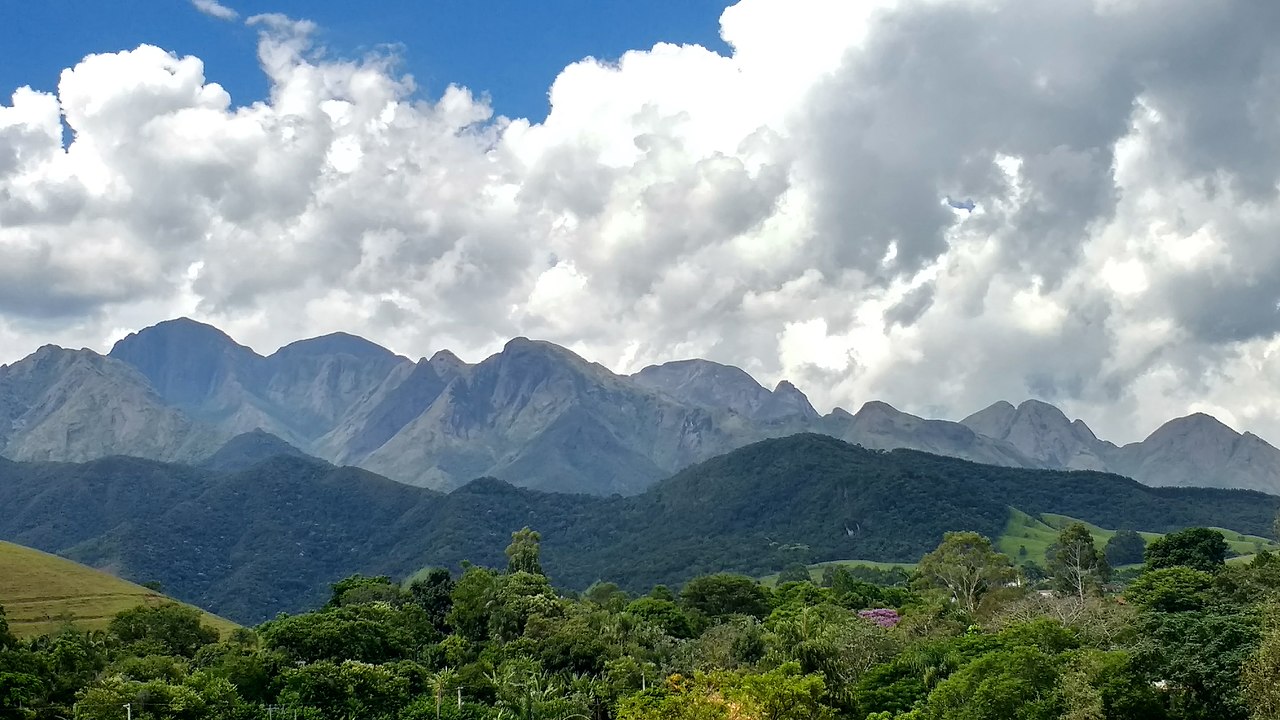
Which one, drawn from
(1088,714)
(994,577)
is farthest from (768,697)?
(994,577)

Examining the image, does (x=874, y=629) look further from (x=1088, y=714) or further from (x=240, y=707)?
(x=240, y=707)

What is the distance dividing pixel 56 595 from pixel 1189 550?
150138 millimetres

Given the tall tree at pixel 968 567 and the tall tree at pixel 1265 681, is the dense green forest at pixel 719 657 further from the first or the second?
the tall tree at pixel 968 567

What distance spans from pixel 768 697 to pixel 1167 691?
2262 centimetres

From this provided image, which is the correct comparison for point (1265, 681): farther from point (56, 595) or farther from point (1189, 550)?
point (56, 595)

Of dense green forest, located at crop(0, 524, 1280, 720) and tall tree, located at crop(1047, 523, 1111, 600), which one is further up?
tall tree, located at crop(1047, 523, 1111, 600)

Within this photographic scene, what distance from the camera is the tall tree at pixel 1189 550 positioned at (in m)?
106

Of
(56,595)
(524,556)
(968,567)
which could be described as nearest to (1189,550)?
(968,567)

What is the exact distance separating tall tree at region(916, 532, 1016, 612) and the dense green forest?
247 mm

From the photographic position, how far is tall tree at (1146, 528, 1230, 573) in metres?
106

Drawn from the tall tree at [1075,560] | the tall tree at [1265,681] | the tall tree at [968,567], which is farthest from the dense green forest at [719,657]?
the tall tree at [1075,560]

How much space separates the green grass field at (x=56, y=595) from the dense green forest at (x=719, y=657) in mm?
34478

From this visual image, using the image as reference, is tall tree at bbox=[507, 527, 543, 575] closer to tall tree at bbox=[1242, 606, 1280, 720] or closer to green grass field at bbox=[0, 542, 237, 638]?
green grass field at bbox=[0, 542, 237, 638]

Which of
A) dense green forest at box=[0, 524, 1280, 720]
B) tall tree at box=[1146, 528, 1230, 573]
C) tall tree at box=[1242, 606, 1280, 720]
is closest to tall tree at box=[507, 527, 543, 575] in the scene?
dense green forest at box=[0, 524, 1280, 720]
